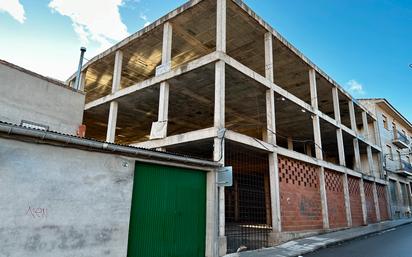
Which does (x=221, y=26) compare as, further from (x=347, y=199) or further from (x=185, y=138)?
(x=347, y=199)

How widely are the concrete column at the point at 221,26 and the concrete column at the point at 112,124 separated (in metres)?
6.46

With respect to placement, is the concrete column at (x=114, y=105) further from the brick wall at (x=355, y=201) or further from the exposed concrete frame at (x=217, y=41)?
the brick wall at (x=355, y=201)

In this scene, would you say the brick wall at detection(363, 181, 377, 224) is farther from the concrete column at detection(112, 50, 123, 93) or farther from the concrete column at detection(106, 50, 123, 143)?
the concrete column at detection(112, 50, 123, 93)

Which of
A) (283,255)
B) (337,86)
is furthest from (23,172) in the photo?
(337,86)

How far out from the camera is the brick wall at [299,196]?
445 inches

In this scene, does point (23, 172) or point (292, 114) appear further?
point (292, 114)

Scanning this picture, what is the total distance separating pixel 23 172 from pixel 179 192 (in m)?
3.88

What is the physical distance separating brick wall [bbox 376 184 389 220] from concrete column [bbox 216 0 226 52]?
59.0 feet

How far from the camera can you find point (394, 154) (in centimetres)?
2644

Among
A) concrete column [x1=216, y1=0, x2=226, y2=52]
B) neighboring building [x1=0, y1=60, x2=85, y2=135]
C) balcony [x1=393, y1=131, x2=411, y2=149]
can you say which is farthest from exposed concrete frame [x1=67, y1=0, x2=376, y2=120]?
balcony [x1=393, y1=131, x2=411, y2=149]

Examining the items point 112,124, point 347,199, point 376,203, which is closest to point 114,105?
point 112,124

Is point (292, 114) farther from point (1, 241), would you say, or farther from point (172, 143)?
point (1, 241)

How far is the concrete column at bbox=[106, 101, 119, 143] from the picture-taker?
13.1m

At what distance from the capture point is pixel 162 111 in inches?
442
